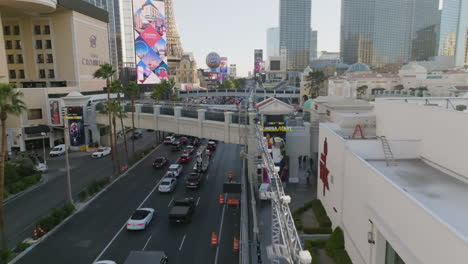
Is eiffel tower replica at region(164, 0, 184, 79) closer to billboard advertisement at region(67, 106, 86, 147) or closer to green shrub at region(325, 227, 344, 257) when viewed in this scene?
billboard advertisement at region(67, 106, 86, 147)

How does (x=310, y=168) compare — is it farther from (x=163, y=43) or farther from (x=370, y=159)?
(x=163, y=43)

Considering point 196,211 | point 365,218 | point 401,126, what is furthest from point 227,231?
point 401,126

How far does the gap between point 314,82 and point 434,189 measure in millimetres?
80060

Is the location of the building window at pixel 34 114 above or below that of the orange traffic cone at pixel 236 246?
above

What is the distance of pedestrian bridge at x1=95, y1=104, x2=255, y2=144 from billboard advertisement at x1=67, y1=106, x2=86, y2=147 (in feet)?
42.8

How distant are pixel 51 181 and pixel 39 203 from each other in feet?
24.3

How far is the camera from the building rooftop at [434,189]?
10375 millimetres

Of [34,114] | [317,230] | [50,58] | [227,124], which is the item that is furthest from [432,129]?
[50,58]

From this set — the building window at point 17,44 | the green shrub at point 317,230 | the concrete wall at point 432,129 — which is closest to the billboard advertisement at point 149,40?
the building window at point 17,44

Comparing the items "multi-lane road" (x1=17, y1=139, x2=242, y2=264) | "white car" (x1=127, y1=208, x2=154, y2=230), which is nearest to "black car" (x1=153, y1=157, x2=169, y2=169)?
"multi-lane road" (x1=17, y1=139, x2=242, y2=264)

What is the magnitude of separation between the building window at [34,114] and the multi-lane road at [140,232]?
28403 mm

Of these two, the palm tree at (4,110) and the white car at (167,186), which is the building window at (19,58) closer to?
the white car at (167,186)

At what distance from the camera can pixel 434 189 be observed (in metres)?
13.3

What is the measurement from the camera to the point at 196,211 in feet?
97.0
